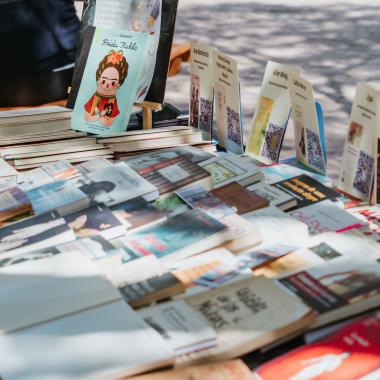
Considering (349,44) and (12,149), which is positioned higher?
(12,149)

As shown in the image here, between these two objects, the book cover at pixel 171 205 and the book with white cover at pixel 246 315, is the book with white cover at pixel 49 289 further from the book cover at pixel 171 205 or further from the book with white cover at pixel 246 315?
the book cover at pixel 171 205

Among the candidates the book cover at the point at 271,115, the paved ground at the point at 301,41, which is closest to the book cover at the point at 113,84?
the book cover at the point at 271,115

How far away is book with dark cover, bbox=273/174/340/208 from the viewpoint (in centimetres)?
187

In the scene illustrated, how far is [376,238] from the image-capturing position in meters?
1.68

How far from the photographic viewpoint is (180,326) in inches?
52.2

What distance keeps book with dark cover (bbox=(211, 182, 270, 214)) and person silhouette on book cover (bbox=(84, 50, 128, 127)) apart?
1.86 feet

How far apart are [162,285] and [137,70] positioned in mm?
1053

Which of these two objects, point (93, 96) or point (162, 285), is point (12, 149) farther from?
point (162, 285)

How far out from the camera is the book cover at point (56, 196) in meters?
1.82

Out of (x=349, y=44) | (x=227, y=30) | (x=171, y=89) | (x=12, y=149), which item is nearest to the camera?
(x=12, y=149)

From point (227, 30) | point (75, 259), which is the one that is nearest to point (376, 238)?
point (75, 259)

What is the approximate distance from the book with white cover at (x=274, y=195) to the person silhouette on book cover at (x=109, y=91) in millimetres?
596

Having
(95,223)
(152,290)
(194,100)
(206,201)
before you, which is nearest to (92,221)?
(95,223)

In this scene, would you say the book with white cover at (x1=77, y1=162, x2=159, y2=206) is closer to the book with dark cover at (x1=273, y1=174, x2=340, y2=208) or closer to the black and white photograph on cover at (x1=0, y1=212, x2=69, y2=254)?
the black and white photograph on cover at (x1=0, y1=212, x2=69, y2=254)
